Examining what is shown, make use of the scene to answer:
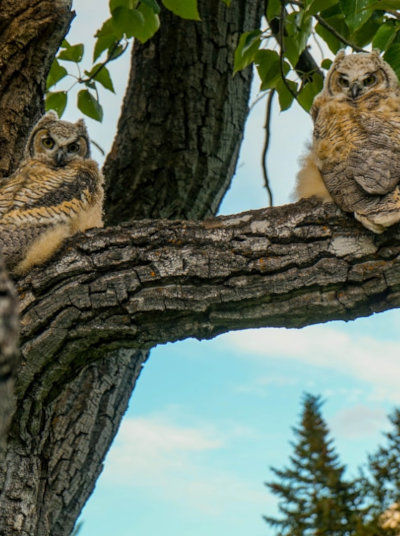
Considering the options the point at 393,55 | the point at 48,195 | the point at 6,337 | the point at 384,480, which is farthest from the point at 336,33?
the point at 384,480

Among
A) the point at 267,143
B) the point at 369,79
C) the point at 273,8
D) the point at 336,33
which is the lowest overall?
the point at 336,33

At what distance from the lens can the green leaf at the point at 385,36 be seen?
4105 mm

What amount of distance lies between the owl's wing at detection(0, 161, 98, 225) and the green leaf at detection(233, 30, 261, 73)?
125 cm

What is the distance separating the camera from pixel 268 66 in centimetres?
475

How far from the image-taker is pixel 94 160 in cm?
513

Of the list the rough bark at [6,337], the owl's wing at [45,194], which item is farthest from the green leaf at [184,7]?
the rough bark at [6,337]

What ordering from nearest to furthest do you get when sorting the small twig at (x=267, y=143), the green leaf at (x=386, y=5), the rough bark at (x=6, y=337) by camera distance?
the rough bark at (x=6, y=337) < the green leaf at (x=386, y=5) < the small twig at (x=267, y=143)

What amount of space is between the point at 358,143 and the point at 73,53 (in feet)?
8.69

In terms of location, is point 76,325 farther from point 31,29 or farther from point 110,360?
point 31,29

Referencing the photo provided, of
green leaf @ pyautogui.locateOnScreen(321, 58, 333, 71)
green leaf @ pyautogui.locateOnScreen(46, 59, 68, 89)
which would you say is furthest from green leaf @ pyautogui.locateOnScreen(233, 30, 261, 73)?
green leaf @ pyautogui.locateOnScreen(46, 59, 68, 89)

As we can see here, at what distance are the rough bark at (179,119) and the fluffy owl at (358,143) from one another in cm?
108

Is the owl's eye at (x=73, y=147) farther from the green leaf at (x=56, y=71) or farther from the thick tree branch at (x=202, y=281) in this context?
the thick tree branch at (x=202, y=281)

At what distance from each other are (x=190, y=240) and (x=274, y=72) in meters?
1.72

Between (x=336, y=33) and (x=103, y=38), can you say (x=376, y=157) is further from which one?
Answer: (x=103, y=38)
